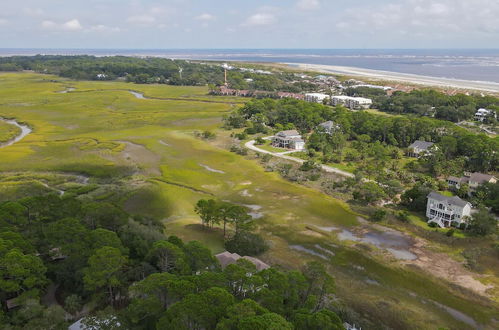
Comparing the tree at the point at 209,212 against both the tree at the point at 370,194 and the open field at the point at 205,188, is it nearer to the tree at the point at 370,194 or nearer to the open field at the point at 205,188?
the open field at the point at 205,188

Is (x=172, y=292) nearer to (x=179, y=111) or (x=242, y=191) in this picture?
(x=242, y=191)

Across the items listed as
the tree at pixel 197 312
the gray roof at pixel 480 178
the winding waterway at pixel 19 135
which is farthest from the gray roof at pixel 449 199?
the winding waterway at pixel 19 135

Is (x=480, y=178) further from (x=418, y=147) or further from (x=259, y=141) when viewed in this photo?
(x=259, y=141)

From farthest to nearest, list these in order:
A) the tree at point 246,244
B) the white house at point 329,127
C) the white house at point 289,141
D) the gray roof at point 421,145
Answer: the white house at point 329,127
the white house at point 289,141
the gray roof at point 421,145
the tree at point 246,244

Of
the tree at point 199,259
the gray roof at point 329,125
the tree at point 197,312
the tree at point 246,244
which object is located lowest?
the tree at point 246,244

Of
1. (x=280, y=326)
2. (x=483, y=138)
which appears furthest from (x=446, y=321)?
(x=483, y=138)

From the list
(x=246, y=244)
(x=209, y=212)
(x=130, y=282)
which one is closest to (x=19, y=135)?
(x=209, y=212)
